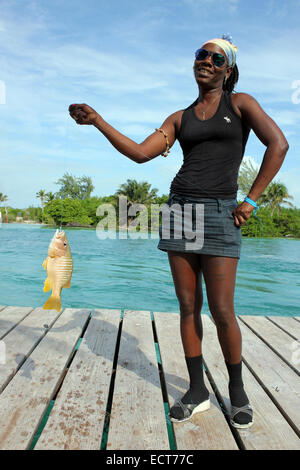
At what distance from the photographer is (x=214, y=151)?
6.59 ft

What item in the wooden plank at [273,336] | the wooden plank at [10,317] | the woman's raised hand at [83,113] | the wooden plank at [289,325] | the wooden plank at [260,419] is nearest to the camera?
the woman's raised hand at [83,113]

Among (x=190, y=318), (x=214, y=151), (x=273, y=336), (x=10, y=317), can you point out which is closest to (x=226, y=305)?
(x=190, y=318)

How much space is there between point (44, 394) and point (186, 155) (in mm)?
1661

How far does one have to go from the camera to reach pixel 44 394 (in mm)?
2369

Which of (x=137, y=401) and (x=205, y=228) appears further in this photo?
(x=137, y=401)

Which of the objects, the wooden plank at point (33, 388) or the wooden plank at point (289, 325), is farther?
the wooden plank at point (289, 325)

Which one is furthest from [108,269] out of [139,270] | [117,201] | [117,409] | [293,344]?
[117,201]

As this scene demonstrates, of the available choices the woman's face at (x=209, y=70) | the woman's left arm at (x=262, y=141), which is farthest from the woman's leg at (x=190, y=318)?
the woman's face at (x=209, y=70)

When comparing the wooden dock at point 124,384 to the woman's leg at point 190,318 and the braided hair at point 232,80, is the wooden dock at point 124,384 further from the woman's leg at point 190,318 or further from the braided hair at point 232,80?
the braided hair at point 232,80

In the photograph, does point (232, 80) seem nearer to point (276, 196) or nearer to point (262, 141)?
point (262, 141)

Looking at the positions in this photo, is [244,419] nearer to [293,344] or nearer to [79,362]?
[79,362]

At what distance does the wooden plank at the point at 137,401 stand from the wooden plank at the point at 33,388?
16.1 inches

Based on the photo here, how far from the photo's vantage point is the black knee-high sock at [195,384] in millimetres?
2215

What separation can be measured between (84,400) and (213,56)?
207cm
